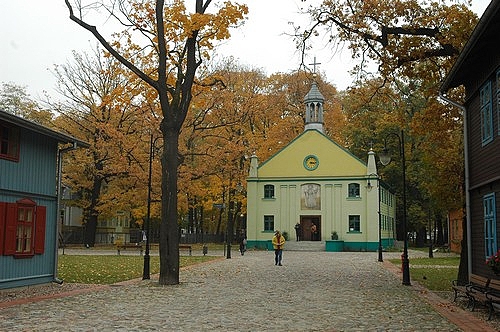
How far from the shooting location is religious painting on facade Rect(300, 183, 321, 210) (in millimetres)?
49125

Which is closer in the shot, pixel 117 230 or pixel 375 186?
pixel 375 186

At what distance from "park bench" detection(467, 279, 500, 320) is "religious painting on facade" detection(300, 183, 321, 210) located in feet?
117

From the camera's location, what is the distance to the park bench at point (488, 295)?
1116 cm

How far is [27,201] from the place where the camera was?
53.5 feet

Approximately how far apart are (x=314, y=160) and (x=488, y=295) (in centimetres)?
3767

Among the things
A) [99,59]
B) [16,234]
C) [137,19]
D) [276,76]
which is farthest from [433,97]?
[276,76]

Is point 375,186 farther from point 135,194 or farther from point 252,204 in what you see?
point 135,194

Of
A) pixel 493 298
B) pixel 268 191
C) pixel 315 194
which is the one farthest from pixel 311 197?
pixel 493 298

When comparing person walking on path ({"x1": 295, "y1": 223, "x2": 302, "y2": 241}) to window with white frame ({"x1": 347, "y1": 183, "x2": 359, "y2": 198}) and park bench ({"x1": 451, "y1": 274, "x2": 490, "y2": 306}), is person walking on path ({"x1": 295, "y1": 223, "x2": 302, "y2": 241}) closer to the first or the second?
window with white frame ({"x1": 347, "y1": 183, "x2": 359, "y2": 198})

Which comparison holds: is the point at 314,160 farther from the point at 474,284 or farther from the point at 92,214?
the point at 474,284

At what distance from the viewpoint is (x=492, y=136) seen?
43.9 ft

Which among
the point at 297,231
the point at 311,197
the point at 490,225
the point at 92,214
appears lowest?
the point at 297,231

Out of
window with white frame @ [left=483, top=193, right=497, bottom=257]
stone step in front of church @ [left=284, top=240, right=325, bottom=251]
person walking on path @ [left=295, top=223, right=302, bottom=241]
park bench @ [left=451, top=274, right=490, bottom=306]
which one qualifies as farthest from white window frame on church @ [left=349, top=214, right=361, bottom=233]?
window with white frame @ [left=483, top=193, right=497, bottom=257]

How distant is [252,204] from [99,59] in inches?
681
